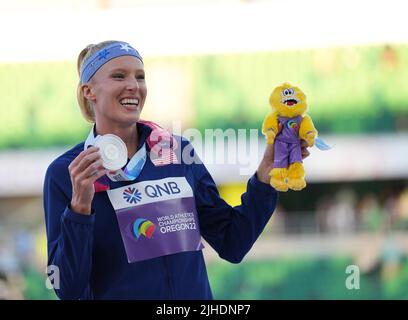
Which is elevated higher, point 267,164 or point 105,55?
point 105,55

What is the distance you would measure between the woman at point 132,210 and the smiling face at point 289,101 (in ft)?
0.28

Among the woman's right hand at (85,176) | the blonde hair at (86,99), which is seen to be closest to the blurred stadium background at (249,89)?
the blonde hair at (86,99)

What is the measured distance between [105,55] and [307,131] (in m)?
0.45

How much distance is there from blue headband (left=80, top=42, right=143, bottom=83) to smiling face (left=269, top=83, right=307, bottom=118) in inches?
12.0

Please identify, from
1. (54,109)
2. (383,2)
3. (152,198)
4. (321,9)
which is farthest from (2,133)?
(152,198)

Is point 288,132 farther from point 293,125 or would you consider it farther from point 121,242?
point 121,242

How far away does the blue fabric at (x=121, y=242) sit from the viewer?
1.58m

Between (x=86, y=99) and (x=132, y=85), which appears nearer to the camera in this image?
(x=132, y=85)

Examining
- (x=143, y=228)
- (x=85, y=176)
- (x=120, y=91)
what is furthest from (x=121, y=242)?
(x=120, y=91)

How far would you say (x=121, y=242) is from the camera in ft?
5.38

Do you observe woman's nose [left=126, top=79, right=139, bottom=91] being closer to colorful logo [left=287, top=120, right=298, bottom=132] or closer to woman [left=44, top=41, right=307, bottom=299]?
woman [left=44, top=41, right=307, bottom=299]

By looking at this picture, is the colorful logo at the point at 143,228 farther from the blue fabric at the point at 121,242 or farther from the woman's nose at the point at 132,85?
the woman's nose at the point at 132,85

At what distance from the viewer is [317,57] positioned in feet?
29.2
